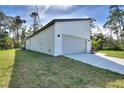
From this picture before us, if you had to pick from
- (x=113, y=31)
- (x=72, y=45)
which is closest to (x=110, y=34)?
(x=113, y=31)

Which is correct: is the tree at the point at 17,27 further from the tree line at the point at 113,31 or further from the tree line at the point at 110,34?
the tree line at the point at 113,31

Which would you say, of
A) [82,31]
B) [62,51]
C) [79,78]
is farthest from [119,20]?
[79,78]

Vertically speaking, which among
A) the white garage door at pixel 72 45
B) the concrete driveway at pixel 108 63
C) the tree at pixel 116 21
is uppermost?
the tree at pixel 116 21

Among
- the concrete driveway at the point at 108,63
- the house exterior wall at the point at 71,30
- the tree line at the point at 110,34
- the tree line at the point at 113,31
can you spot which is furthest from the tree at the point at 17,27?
the concrete driveway at the point at 108,63

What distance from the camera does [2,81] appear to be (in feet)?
18.1

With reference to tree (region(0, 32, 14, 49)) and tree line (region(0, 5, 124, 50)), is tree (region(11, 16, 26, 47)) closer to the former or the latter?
tree line (region(0, 5, 124, 50))

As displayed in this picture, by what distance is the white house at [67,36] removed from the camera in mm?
12258

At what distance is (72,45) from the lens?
529 inches

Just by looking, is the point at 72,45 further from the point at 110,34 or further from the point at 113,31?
the point at 113,31

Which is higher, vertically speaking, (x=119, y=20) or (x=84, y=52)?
(x=119, y=20)
